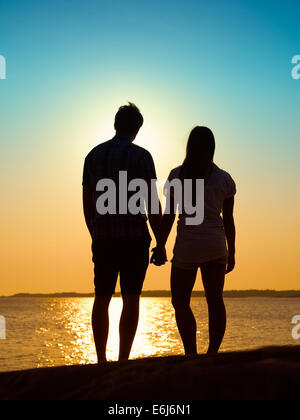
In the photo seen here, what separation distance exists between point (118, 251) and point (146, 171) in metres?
0.76

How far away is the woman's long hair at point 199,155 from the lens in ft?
17.6

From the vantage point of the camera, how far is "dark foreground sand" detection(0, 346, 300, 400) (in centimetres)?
280

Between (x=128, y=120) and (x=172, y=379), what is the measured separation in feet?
10.0

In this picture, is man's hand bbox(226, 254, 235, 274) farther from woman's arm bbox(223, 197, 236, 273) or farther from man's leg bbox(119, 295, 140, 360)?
man's leg bbox(119, 295, 140, 360)

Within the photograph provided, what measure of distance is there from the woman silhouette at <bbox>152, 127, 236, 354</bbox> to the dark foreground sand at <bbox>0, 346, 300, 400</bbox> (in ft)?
4.74

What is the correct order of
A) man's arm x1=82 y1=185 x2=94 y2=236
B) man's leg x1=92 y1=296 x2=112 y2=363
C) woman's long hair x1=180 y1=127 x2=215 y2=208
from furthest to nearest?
man's arm x1=82 y1=185 x2=94 y2=236 → woman's long hair x1=180 y1=127 x2=215 y2=208 → man's leg x1=92 y1=296 x2=112 y2=363

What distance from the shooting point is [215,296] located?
5270mm

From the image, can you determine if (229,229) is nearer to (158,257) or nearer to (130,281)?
(158,257)

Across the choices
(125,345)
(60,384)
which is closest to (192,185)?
(125,345)

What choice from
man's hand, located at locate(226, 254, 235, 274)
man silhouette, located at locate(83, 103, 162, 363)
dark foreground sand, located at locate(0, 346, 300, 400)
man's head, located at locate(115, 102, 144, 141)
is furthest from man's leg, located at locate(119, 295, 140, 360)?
man's head, located at locate(115, 102, 144, 141)

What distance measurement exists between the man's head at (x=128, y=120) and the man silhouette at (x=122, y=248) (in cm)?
22

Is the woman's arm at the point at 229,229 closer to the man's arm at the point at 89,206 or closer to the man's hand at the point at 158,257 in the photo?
the man's hand at the point at 158,257
